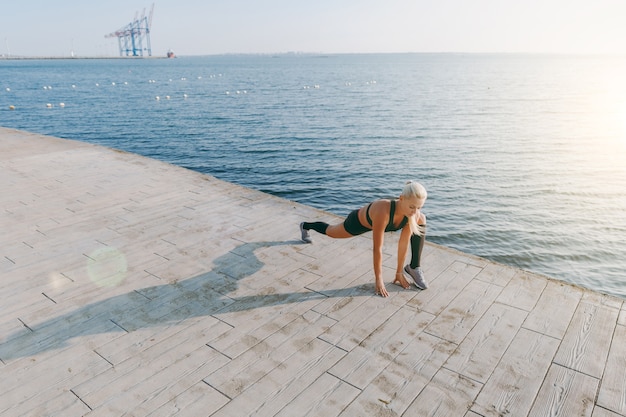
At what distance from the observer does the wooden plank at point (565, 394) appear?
3924 mm

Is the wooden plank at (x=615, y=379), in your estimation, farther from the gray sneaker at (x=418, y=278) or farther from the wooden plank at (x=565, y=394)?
the gray sneaker at (x=418, y=278)

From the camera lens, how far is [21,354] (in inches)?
185

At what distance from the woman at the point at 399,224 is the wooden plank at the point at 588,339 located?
1857mm

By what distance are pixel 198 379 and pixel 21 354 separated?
2121 millimetres

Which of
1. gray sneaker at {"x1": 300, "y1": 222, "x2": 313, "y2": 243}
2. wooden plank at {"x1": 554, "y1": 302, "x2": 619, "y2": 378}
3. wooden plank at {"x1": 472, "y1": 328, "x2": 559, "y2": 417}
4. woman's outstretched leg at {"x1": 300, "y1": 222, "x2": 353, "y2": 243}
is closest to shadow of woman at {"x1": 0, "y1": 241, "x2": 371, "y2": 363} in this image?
woman's outstretched leg at {"x1": 300, "y1": 222, "x2": 353, "y2": 243}

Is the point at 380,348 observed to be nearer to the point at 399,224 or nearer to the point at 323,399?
the point at 323,399

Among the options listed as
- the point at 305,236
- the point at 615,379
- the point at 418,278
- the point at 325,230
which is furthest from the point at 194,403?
the point at 615,379

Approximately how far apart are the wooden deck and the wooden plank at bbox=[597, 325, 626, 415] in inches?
0.6

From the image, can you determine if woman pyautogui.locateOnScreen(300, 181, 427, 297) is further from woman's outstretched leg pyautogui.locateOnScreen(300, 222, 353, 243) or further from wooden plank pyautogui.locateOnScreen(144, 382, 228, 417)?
wooden plank pyautogui.locateOnScreen(144, 382, 228, 417)

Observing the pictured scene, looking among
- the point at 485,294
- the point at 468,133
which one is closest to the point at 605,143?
the point at 468,133

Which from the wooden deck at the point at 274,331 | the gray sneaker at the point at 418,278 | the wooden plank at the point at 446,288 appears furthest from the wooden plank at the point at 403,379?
the gray sneaker at the point at 418,278

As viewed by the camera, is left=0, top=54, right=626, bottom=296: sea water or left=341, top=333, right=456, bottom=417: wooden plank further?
left=0, top=54, right=626, bottom=296: sea water

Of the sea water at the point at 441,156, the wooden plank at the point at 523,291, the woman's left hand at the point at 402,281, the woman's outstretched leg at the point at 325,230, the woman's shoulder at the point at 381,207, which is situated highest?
the woman's shoulder at the point at 381,207

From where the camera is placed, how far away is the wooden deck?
13.3 feet
